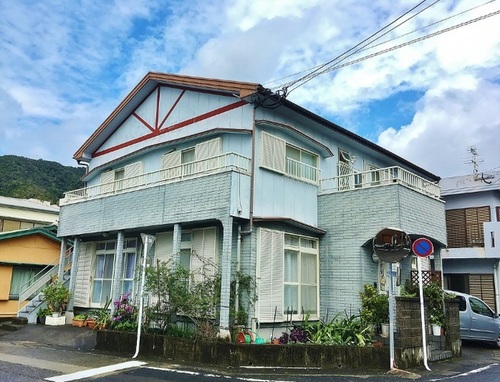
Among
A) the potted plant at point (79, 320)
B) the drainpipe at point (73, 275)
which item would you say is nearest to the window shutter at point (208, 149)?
the drainpipe at point (73, 275)

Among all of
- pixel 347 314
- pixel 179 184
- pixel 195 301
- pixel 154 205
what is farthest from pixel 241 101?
pixel 347 314

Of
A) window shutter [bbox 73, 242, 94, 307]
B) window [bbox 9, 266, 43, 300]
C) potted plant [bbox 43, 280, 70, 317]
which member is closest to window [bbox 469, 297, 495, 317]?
window shutter [bbox 73, 242, 94, 307]

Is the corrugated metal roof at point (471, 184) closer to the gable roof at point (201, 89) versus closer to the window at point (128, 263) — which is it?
the gable roof at point (201, 89)

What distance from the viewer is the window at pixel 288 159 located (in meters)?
13.0

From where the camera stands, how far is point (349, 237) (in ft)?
43.0

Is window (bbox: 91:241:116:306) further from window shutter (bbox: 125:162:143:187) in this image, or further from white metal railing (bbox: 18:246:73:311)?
window shutter (bbox: 125:162:143:187)

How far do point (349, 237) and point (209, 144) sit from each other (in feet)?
16.7

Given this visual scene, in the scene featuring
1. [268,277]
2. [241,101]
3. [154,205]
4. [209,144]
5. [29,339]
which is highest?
[241,101]

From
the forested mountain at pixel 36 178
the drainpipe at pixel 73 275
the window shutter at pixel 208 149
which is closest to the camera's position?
the window shutter at pixel 208 149

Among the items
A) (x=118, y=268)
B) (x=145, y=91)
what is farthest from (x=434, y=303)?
(x=145, y=91)

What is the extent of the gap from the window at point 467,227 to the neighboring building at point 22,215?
868 inches

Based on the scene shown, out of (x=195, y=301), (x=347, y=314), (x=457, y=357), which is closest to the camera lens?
(x=195, y=301)

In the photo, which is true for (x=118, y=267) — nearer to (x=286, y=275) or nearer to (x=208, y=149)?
(x=208, y=149)

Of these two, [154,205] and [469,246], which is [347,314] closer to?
[154,205]
